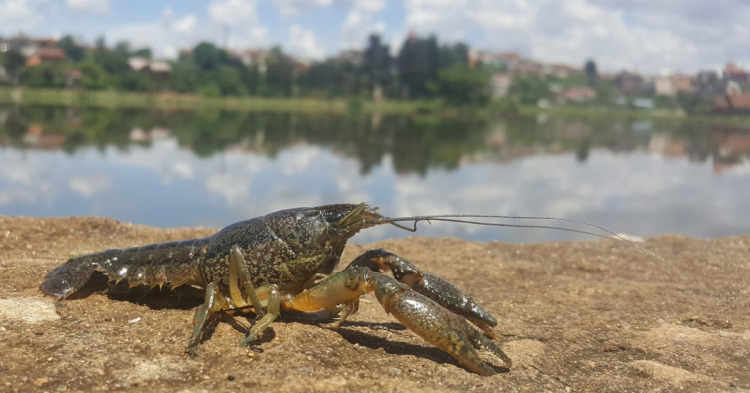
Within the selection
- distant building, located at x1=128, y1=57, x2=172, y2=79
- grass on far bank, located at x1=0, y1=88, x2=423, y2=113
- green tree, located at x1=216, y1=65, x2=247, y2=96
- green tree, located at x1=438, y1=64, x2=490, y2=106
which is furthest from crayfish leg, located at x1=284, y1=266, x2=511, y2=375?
green tree, located at x1=438, y1=64, x2=490, y2=106

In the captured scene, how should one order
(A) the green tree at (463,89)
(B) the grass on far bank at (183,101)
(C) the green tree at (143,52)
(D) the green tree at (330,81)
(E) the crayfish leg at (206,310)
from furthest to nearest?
(C) the green tree at (143,52)
(D) the green tree at (330,81)
(A) the green tree at (463,89)
(B) the grass on far bank at (183,101)
(E) the crayfish leg at (206,310)

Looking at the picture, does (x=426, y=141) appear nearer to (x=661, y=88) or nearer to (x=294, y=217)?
(x=661, y=88)

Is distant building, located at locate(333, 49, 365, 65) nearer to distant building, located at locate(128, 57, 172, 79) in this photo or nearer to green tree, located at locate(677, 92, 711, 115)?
distant building, located at locate(128, 57, 172, 79)

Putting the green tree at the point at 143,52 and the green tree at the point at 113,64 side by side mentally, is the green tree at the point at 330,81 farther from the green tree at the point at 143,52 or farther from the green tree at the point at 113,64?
the green tree at the point at 143,52

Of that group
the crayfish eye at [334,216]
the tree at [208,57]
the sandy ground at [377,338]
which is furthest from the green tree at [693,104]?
the tree at [208,57]

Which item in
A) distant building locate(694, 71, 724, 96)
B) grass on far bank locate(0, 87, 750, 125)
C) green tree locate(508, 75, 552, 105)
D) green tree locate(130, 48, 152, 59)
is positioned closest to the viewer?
distant building locate(694, 71, 724, 96)

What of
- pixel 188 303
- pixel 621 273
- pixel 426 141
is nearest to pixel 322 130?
pixel 426 141
